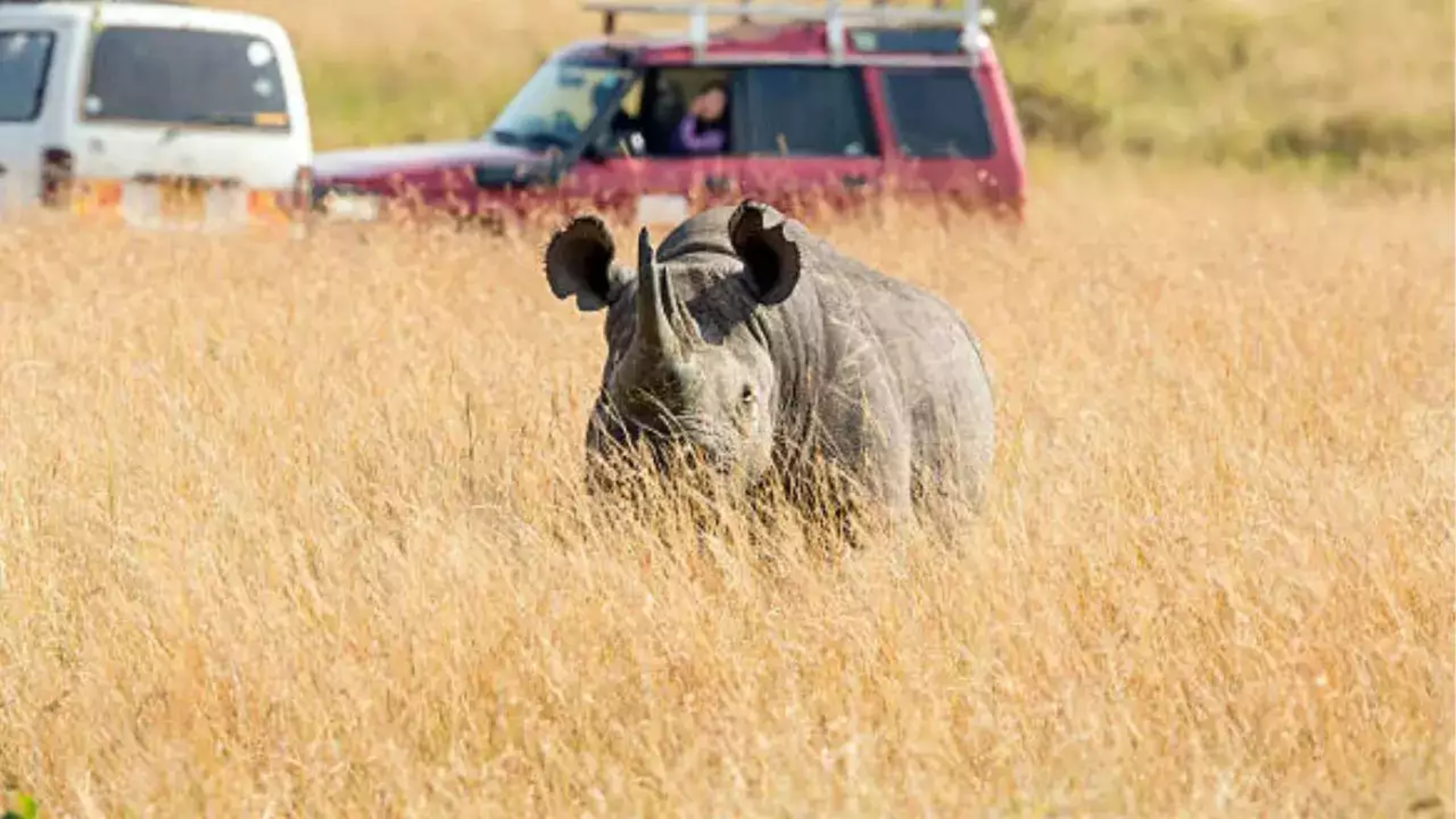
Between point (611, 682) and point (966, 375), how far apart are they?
212 cm

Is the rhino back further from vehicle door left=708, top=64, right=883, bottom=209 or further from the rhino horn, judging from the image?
vehicle door left=708, top=64, right=883, bottom=209

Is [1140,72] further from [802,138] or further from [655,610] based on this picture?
[655,610]

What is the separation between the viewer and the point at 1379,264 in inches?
547

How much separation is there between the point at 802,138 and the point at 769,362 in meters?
8.87

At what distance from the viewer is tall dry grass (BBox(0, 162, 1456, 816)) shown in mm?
5332

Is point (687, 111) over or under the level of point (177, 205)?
over

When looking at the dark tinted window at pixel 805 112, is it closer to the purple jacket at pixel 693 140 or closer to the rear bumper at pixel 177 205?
the purple jacket at pixel 693 140

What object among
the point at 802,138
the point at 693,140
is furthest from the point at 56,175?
the point at 802,138

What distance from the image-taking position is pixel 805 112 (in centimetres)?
1541

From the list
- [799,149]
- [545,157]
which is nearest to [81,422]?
[545,157]

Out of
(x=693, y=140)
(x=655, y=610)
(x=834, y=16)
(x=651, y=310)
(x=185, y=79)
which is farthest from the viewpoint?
(x=834, y=16)

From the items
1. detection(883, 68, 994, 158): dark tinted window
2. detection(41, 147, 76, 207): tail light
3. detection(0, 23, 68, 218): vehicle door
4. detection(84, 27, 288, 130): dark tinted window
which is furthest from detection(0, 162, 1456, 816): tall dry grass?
detection(883, 68, 994, 158): dark tinted window

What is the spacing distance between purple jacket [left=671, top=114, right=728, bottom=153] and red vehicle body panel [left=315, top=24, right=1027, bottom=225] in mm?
109

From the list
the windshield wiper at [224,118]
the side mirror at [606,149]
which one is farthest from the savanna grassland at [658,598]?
the windshield wiper at [224,118]
